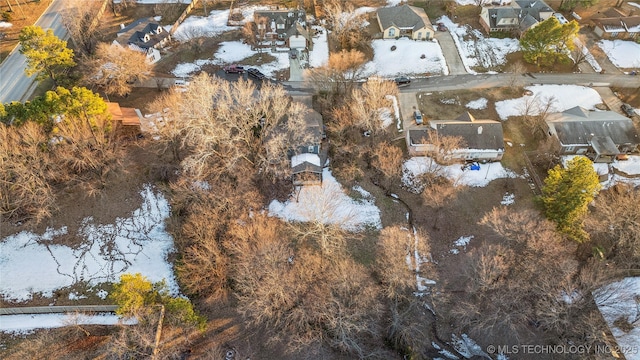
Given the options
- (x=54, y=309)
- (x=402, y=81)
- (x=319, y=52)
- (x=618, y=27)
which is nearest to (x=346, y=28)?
(x=319, y=52)

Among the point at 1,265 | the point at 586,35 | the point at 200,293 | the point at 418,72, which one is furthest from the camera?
the point at 586,35

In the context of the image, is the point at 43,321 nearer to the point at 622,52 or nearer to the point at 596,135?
the point at 596,135

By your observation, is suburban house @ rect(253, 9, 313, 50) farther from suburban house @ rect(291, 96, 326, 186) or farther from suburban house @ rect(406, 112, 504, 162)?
suburban house @ rect(406, 112, 504, 162)

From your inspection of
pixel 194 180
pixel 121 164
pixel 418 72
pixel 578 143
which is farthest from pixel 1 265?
pixel 578 143

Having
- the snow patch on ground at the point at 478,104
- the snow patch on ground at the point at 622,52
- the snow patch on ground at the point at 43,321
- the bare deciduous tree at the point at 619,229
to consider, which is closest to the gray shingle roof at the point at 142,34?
the snow patch on ground at the point at 43,321

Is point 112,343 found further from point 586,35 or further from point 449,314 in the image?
point 586,35

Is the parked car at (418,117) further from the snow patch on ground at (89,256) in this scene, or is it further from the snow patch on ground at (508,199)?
the snow patch on ground at (89,256)

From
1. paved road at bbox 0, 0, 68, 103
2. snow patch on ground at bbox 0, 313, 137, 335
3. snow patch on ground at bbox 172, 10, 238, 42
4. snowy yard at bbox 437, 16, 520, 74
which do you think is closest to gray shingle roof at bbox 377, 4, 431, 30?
snowy yard at bbox 437, 16, 520, 74
